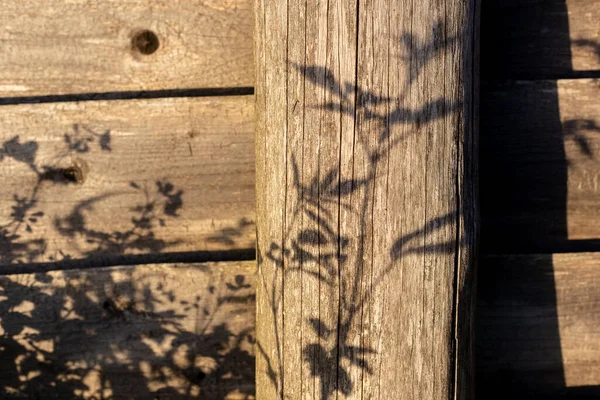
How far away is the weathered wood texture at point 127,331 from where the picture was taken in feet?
8.25

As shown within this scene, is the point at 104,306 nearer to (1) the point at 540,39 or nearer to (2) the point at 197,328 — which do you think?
(2) the point at 197,328

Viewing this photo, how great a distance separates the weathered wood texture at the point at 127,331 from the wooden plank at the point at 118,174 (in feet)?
0.43

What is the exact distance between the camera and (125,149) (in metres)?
2.49

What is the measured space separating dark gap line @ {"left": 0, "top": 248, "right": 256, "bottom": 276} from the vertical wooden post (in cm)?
51

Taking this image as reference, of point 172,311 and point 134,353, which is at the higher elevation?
point 172,311

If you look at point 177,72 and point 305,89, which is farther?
point 177,72

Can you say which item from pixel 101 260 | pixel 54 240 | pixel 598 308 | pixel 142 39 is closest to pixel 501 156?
pixel 598 308

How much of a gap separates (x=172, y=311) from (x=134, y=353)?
245 mm

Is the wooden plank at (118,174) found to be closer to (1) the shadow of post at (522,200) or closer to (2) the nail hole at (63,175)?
(2) the nail hole at (63,175)

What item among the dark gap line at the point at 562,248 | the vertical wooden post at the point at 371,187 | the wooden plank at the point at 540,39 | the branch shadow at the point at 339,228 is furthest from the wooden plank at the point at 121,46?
the dark gap line at the point at 562,248

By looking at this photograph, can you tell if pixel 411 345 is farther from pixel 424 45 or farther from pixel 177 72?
pixel 177 72

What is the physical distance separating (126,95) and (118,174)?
332 mm

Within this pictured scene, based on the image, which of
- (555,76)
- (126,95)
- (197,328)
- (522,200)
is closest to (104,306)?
(197,328)

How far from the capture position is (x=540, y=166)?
8.24 feet
